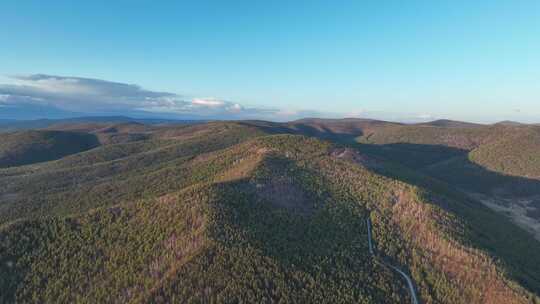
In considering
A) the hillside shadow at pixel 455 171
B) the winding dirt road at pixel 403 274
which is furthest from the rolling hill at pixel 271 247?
the hillside shadow at pixel 455 171

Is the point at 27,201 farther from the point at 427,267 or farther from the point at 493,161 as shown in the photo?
the point at 493,161

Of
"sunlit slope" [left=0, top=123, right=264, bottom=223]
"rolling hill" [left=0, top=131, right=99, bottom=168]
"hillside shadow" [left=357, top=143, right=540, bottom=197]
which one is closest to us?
"sunlit slope" [left=0, top=123, right=264, bottom=223]

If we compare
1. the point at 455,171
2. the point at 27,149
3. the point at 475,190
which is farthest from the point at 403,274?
the point at 27,149

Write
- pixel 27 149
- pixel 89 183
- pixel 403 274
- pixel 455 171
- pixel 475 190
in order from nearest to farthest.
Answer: pixel 403 274 → pixel 89 183 → pixel 475 190 → pixel 455 171 → pixel 27 149

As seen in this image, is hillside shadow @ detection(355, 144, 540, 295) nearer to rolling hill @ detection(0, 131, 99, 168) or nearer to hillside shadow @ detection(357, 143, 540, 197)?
hillside shadow @ detection(357, 143, 540, 197)

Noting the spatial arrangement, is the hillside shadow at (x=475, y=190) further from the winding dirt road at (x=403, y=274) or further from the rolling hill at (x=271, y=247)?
the winding dirt road at (x=403, y=274)

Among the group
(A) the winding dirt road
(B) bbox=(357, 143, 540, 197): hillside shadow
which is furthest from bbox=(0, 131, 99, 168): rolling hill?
(A) the winding dirt road

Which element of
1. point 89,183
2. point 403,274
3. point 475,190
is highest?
point 403,274

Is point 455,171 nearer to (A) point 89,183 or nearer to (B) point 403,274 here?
(B) point 403,274
